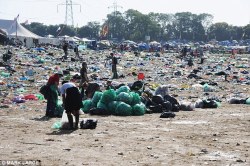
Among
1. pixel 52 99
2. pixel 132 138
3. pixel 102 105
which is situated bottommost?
pixel 132 138

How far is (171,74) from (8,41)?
23987 mm

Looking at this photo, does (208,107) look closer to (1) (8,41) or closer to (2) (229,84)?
(2) (229,84)

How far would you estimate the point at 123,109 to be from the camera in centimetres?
1101

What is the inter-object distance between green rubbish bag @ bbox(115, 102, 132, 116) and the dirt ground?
328mm

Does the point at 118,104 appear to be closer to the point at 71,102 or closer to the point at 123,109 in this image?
the point at 123,109

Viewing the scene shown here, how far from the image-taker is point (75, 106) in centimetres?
882

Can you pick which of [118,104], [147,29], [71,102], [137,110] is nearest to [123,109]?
[118,104]

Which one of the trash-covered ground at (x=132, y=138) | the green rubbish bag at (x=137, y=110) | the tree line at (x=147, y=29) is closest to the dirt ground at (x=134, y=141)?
the trash-covered ground at (x=132, y=138)

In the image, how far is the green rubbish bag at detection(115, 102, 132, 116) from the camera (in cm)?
1100

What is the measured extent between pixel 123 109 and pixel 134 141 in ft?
11.7

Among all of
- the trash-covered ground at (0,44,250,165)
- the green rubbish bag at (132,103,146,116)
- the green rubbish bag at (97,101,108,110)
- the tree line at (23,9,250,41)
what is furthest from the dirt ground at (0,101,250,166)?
the tree line at (23,9,250,41)

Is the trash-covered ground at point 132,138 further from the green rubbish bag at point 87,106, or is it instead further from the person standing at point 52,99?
the green rubbish bag at point 87,106

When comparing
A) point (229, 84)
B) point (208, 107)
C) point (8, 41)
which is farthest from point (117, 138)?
point (8, 41)

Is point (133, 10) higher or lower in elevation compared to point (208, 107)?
higher
